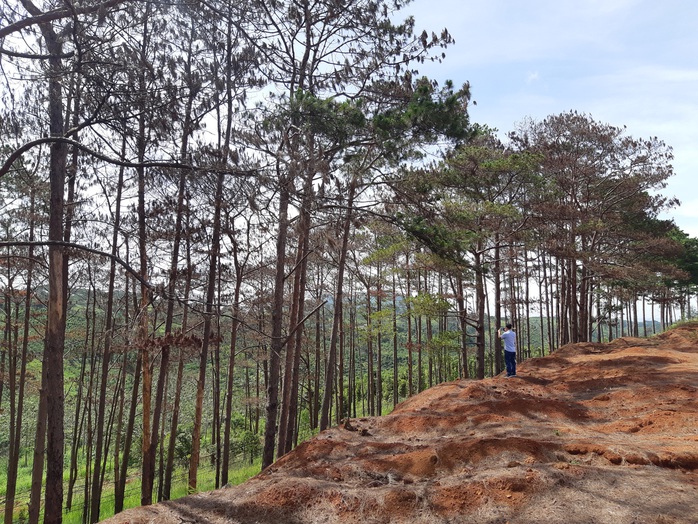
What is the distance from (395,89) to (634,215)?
16947 mm

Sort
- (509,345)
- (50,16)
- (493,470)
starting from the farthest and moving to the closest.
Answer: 1. (509,345)
2. (493,470)
3. (50,16)

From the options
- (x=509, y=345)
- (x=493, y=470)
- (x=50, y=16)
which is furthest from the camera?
(x=509, y=345)

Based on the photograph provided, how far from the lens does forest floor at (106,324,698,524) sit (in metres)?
3.96

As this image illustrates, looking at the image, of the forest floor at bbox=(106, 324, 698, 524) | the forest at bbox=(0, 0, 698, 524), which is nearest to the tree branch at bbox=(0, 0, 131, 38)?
the forest at bbox=(0, 0, 698, 524)

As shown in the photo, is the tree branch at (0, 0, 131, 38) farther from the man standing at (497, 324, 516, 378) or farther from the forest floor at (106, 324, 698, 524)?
the man standing at (497, 324, 516, 378)

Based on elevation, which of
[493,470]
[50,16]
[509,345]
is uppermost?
[50,16]

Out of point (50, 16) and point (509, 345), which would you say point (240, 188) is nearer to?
point (50, 16)

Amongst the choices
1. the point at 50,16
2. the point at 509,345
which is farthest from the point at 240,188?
the point at 509,345

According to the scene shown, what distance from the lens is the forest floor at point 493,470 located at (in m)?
3.96

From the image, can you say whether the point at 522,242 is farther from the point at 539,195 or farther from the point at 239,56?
the point at 239,56

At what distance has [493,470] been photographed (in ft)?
15.9

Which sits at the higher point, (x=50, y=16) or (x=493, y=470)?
(x=50, y=16)

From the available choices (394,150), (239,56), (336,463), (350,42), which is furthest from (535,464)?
(350,42)

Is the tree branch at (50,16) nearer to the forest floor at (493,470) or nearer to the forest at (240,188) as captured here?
the forest at (240,188)
